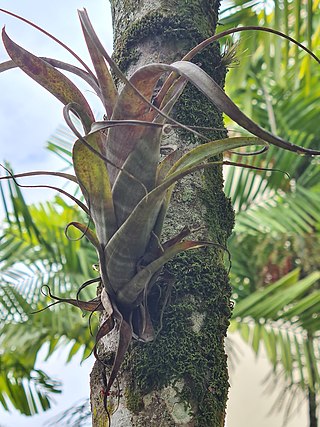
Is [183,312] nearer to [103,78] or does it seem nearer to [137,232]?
[137,232]

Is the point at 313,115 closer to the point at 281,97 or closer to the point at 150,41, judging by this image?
the point at 281,97

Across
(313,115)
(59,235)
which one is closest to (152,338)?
(59,235)

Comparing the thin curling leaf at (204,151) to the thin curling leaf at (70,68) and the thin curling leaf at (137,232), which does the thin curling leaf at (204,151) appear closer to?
the thin curling leaf at (137,232)

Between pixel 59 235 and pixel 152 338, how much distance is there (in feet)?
5.41

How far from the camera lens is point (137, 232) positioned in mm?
605

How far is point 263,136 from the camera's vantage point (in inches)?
19.2

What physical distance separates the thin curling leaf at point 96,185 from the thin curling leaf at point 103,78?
1.9 inches

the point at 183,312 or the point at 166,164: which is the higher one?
the point at 166,164

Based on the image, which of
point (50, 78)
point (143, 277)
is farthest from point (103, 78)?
point (143, 277)

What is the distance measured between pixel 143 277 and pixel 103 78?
19cm

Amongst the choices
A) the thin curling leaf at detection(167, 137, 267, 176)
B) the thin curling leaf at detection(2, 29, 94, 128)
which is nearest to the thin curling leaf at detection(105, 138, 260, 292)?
the thin curling leaf at detection(167, 137, 267, 176)

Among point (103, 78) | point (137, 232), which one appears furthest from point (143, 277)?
point (103, 78)

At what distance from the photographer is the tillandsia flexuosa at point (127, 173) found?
0.59 m

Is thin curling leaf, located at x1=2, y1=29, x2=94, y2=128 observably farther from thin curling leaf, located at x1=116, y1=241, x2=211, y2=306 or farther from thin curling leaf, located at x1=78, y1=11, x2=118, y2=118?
thin curling leaf, located at x1=116, y1=241, x2=211, y2=306
